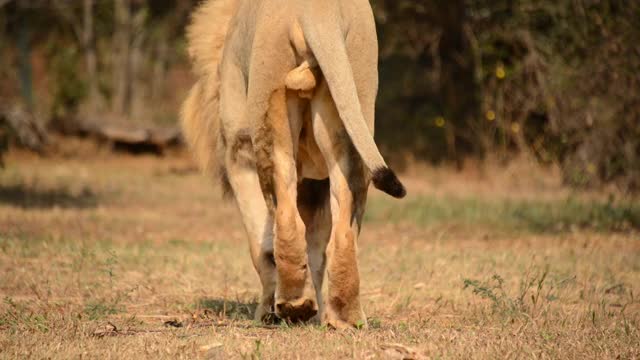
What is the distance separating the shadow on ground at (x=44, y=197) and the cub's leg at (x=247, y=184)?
22.3ft

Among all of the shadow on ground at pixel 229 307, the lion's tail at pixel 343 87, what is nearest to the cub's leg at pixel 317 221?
the shadow on ground at pixel 229 307

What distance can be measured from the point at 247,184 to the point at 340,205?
77 centimetres

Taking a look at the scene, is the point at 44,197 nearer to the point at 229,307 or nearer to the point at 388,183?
the point at 229,307

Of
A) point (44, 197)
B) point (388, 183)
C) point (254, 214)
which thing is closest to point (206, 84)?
point (254, 214)

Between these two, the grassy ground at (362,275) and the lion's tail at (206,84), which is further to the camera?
the lion's tail at (206,84)

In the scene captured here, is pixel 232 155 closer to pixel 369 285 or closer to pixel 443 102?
pixel 369 285

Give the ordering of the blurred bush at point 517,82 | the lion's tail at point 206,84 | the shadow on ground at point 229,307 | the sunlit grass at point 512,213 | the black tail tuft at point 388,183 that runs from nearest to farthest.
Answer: the black tail tuft at point 388,183 < the shadow on ground at point 229,307 < the lion's tail at point 206,84 < the blurred bush at point 517,82 < the sunlit grass at point 512,213

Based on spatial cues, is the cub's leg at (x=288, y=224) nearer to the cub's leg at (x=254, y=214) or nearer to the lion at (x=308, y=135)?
the lion at (x=308, y=135)

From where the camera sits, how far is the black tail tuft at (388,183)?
5051 mm

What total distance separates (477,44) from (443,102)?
2.20 metres

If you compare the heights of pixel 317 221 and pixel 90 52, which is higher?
pixel 317 221

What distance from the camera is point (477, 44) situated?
16312 mm

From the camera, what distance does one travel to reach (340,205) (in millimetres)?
5367

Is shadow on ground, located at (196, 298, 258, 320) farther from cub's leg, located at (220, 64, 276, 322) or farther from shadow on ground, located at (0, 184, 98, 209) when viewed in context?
shadow on ground, located at (0, 184, 98, 209)
